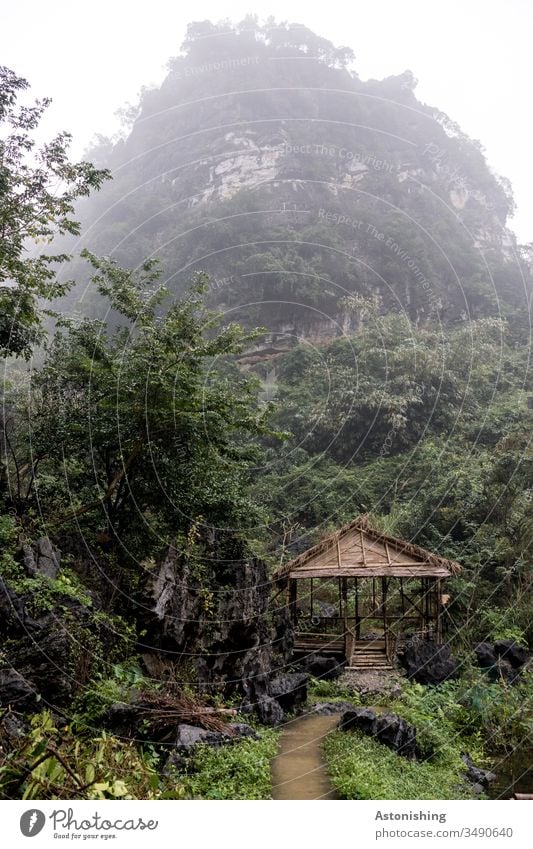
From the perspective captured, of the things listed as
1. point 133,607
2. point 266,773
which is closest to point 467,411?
point 133,607

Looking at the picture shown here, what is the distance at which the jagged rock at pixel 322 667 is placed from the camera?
432 inches

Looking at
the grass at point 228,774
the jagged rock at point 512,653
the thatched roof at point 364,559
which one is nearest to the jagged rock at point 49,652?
the grass at point 228,774

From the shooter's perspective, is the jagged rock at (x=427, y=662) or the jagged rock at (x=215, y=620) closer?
the jagged rock at (x=215, y=620)

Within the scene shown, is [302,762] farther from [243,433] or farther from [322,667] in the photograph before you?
[243,433]

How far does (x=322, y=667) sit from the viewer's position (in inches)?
438

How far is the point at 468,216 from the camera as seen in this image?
34219mm

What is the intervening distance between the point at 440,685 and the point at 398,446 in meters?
10.6

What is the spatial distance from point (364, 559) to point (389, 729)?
4.36 m

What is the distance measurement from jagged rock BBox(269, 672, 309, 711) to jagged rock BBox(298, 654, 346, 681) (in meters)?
2.08

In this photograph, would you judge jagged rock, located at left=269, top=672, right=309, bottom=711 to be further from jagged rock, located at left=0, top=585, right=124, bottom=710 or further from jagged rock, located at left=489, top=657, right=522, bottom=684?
jagged rock, located at left=489, top=657, right=522, bottom=684

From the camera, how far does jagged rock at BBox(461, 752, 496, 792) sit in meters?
7.01

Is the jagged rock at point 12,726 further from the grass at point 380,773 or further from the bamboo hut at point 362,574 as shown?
the bamboo hut at point 362,574

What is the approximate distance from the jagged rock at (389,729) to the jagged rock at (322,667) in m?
3.72
